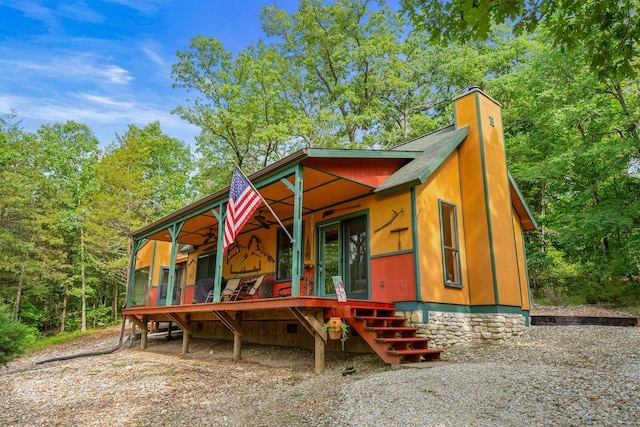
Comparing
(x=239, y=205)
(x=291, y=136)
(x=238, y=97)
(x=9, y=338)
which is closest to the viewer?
(x=239, y=205)

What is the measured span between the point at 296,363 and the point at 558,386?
419 centimetres

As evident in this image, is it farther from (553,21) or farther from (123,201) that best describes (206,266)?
(553,21)

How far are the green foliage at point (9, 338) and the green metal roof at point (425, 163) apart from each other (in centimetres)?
900

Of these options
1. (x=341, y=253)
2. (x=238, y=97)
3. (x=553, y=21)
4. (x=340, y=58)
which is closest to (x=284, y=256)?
(x=341, y=253)

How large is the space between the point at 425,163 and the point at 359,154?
1.35 metres

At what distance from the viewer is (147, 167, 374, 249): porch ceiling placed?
7.48m

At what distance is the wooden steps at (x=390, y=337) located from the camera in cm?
575

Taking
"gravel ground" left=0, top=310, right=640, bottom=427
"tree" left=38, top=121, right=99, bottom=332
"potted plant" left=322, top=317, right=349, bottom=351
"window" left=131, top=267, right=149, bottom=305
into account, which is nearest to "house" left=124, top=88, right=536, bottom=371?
"potted plant" left=322, top=317, right=349, bottom=351

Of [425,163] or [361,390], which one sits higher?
[425,163]

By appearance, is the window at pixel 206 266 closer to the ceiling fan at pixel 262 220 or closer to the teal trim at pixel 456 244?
the ceiling fan at pixel 262 220

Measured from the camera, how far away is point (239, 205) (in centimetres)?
710

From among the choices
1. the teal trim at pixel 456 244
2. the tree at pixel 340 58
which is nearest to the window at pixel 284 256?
the teal trim at pixel 456 244

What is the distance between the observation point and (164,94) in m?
21.8

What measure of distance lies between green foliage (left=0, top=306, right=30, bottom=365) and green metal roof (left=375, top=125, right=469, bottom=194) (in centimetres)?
900
